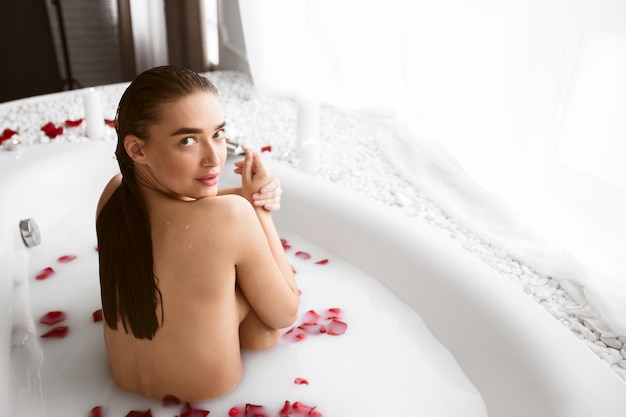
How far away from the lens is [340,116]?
269cm

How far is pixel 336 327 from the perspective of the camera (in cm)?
143

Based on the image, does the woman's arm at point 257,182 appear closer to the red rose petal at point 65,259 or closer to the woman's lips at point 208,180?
the woman's lips at point 208,180

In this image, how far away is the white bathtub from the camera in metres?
1.07

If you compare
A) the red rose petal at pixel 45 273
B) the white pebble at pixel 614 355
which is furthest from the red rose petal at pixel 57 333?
the white pebble at pixel 614 355

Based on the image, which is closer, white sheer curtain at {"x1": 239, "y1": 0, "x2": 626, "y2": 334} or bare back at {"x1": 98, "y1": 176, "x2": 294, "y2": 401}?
bare back at {"x1": 98, "y1": 176, "x2": 294, "y2": 401}

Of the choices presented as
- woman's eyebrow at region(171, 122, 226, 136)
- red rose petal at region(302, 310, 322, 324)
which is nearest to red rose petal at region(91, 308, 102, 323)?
red rose petal at region(302, 310, 322, 324)

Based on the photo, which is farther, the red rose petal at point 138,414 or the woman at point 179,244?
the red rose petal at point 138,414

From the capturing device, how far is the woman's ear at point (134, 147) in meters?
0.95

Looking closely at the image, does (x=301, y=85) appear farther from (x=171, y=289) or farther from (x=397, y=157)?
(x=171, y=289)

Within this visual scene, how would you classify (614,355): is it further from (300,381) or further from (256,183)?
(256,183)

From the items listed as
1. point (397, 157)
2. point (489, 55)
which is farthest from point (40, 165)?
point (489, 55)

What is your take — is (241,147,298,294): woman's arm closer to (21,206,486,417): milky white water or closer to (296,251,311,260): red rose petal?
(21,206,486,417): milky white water

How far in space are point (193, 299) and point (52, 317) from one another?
2.06 feet

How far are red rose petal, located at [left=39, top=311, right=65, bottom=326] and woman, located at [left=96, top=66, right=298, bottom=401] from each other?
15.1 inches
